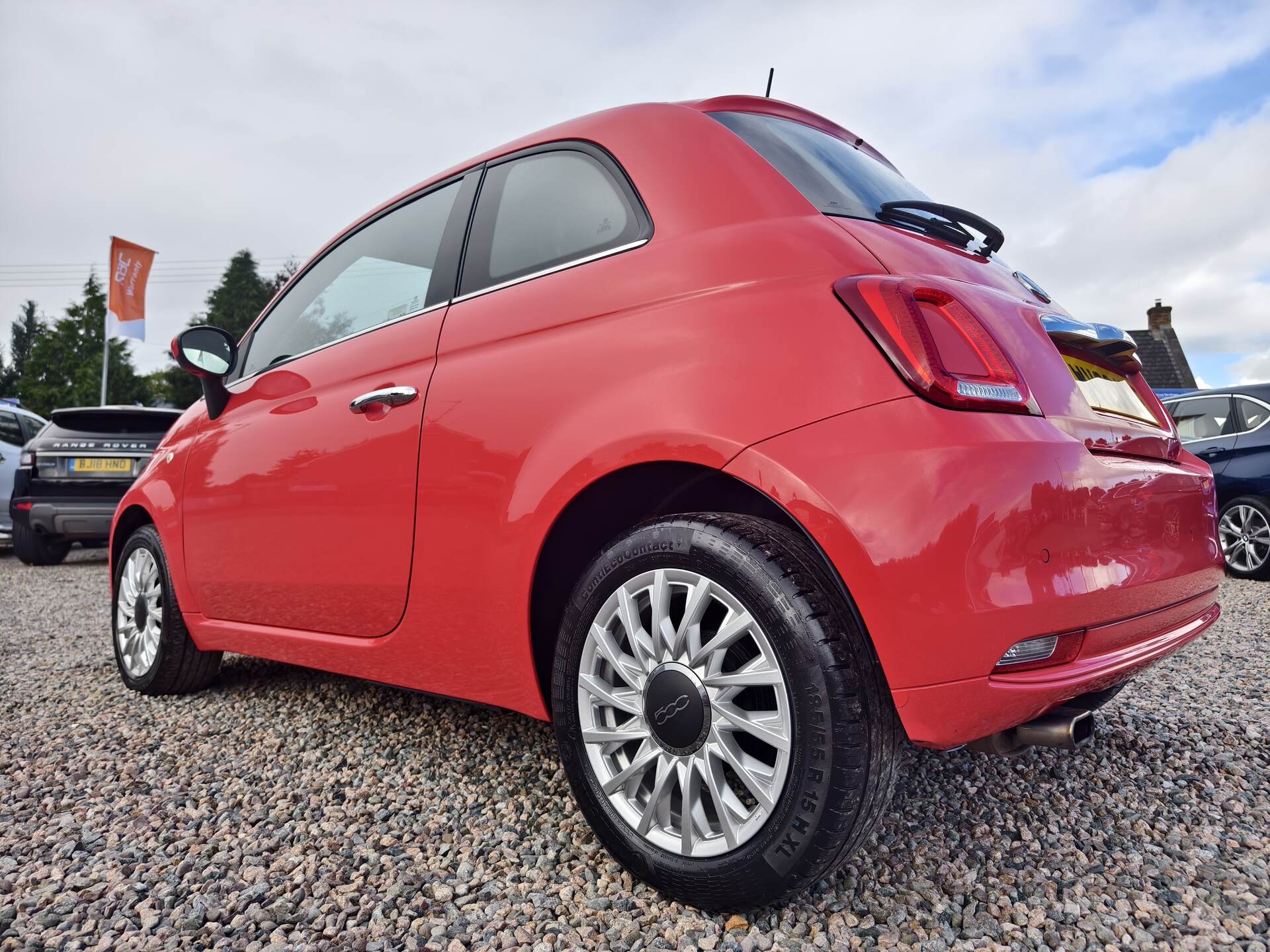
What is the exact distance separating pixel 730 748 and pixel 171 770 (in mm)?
1833

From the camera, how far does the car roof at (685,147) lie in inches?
69.1

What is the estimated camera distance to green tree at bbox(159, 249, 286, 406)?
54.9 m

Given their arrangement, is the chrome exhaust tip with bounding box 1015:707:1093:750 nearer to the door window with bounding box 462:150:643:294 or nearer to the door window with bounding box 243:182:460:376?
the door window with bounding box 462:150:643:294

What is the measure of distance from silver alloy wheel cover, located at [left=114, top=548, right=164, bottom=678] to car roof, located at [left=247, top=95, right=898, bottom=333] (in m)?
2.38

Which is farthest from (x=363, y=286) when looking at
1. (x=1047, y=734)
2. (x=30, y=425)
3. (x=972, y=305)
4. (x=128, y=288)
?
(x=128, y=288)

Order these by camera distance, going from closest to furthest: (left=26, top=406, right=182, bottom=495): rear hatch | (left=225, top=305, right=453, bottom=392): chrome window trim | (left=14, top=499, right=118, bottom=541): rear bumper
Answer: (left=225, top=305, right=453, bottom=392): chrome window trim → (left=14, top=499, right=118, bottom=541): rear bumper → (left=26, top=406, right=182, bottom=495): rear hatch

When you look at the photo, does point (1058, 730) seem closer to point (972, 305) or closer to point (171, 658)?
point (972, 305)

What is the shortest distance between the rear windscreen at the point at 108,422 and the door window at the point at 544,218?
23.8 ft

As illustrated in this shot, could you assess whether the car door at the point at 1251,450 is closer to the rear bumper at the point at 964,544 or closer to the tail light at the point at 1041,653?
the rear bumper at the point at 964,544

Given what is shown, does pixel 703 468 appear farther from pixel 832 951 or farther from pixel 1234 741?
pixel 1234 741

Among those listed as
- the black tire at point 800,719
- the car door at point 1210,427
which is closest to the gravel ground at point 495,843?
the black tire at point 800,719

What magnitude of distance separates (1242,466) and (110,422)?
10194 mm

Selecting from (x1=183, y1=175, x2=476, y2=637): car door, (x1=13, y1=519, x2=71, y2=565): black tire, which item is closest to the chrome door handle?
(x1=183, y1=175, x2=476, y2=637): car door

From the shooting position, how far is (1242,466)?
677 centimetres
